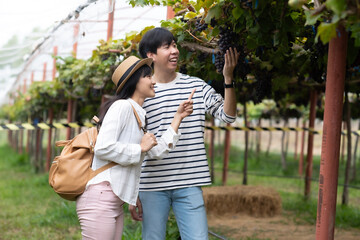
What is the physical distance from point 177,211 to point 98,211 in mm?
531

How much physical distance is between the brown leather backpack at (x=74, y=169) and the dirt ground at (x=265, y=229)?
3852mm

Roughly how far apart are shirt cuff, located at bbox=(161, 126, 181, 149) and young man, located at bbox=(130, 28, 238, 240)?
0.66 feet

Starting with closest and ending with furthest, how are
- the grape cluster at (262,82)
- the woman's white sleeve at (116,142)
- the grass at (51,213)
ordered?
the woman's white sleeve at (116,142)
the grape cluster at (262,82)
the grass at (51,213)

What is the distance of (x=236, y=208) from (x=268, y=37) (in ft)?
17.4

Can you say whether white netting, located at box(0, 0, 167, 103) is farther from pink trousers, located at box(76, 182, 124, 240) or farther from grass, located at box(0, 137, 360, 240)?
grass, located at box(0, 137, 360, 240)

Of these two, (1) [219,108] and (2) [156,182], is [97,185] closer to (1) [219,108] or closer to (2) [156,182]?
(2) [156,182]

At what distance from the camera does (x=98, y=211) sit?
2.48 meters

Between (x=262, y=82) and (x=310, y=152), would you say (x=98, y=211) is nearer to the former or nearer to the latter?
(x=262, y=82)

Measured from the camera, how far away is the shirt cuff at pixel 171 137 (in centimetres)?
264

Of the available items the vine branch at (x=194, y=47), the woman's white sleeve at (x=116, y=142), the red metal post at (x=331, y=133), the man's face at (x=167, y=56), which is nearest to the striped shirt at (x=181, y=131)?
the man's face at (x=167, y=56)

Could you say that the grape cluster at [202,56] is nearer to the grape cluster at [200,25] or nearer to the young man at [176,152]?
the grape cluster at [200,25]

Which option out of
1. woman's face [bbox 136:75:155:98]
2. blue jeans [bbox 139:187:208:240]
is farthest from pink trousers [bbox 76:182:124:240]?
woman's face [bbox 136:75:155:98]

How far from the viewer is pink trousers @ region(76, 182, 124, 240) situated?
2.47m

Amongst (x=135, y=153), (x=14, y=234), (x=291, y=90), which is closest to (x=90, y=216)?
(x=135, y=153)
